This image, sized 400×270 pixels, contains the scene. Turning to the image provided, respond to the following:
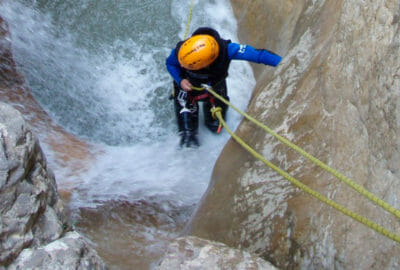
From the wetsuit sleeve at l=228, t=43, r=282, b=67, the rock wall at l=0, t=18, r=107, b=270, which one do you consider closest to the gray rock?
the rock wall at l=0, t=18, r=107, b=270

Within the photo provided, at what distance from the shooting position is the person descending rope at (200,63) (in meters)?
3.35

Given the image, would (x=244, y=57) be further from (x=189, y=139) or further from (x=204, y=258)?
(x=204, y=258)

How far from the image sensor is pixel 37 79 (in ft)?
15.7

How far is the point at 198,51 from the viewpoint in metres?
3.34

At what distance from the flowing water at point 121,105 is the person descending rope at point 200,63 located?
595 mm

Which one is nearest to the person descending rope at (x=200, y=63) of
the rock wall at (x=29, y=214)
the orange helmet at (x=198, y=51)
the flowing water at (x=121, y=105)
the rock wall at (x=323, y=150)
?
the orange helmet at (x=198, y=51)

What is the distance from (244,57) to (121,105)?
2226mm

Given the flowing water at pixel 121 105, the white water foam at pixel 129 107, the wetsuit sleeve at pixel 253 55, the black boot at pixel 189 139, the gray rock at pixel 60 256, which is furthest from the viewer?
the black boot at pixel 189 139

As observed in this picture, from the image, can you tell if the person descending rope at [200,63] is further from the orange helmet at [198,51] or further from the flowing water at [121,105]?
the flowing water at [121,105]

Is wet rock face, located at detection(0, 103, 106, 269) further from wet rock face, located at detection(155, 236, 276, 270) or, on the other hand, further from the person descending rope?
the person descending rope

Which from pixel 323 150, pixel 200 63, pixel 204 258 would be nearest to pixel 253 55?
pixel 200 63

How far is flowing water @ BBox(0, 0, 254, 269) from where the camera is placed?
3.38 m

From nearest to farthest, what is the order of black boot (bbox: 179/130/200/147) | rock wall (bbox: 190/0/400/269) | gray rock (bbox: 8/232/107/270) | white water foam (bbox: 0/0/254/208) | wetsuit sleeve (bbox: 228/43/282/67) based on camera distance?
gray rock (bbox: 8/232/107/270), rock wall (bbox: 190/0/400/269), wetsuit sleeve (bbox: 228/43/282/67), white water foam (bbox: 0/0/254/208), black boot (bbox: 179/130/200/147)

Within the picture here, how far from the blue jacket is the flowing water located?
A: 44.4 inches
